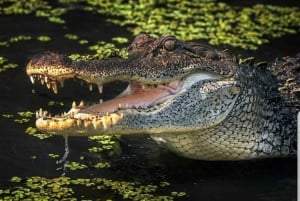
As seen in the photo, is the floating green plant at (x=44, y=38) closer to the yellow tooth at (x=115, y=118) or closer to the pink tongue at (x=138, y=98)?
the pink tongue at (x=138, y=98)

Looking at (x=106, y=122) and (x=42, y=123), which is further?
(x=106, y=122)

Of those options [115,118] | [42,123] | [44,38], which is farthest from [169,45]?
[44,38]

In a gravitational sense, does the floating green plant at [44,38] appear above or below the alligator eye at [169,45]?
below

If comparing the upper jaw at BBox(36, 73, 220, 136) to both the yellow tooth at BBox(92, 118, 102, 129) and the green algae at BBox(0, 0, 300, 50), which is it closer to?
the yellow tooth at BBox(92, 118, 102, 129)

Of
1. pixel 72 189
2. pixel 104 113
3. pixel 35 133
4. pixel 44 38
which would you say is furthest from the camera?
pixel 44 38

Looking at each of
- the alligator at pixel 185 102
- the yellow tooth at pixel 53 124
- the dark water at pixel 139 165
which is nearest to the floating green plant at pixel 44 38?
the dark water at pixel 139 165

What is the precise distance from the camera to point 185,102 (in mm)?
6117

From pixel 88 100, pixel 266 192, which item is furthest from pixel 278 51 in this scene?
pixel 266 192

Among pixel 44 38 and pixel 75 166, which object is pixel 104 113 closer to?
pixel 75 166

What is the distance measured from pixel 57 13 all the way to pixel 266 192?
4.63 m

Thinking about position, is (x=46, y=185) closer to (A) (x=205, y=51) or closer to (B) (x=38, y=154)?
(B) (x=38, y=154)

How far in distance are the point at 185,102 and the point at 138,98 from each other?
362 millimetres

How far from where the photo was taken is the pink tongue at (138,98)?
5.93 m

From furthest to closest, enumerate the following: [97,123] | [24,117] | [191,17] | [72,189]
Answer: [191,17], [24,117], [72,189], [97,123]
